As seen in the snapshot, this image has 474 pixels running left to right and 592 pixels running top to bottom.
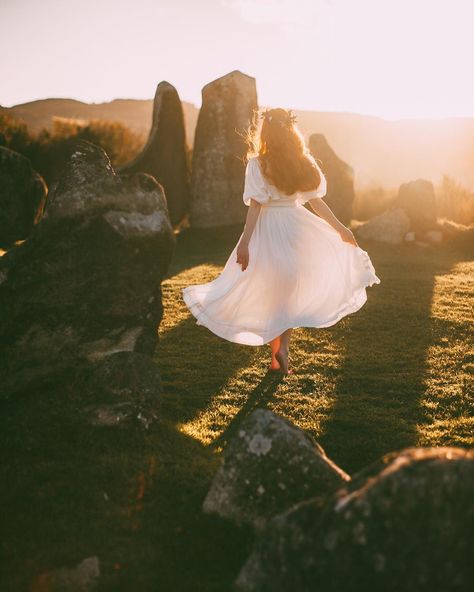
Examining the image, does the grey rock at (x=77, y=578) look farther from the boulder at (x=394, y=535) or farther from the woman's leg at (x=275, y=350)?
the woman's leg at (x=275, y=350)

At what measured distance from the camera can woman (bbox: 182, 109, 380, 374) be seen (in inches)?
215

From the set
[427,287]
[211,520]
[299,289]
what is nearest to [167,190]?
[427,287]

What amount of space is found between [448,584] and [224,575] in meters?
1.18

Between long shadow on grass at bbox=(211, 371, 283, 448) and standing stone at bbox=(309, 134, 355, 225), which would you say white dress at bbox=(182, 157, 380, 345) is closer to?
long shadow on grass at bbox=(211, 371, 283, 448)

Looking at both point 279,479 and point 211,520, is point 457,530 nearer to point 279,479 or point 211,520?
point 279,479

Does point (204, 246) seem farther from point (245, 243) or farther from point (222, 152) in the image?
point (245, 243)

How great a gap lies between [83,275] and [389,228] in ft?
34.3

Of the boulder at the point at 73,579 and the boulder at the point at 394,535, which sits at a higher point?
the boulder at the point at 394,535

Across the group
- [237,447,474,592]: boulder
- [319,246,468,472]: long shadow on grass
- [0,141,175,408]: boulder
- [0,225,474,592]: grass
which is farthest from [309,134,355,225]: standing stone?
[237,447,474,592]: boulder

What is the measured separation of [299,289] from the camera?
18.6 feet

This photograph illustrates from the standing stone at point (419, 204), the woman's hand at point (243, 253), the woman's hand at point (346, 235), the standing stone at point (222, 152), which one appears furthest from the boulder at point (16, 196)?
the standing stone at point (419, 204)

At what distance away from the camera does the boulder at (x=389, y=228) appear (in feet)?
44.4

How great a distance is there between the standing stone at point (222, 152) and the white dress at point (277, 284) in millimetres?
8942

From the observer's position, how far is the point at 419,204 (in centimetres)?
1447
